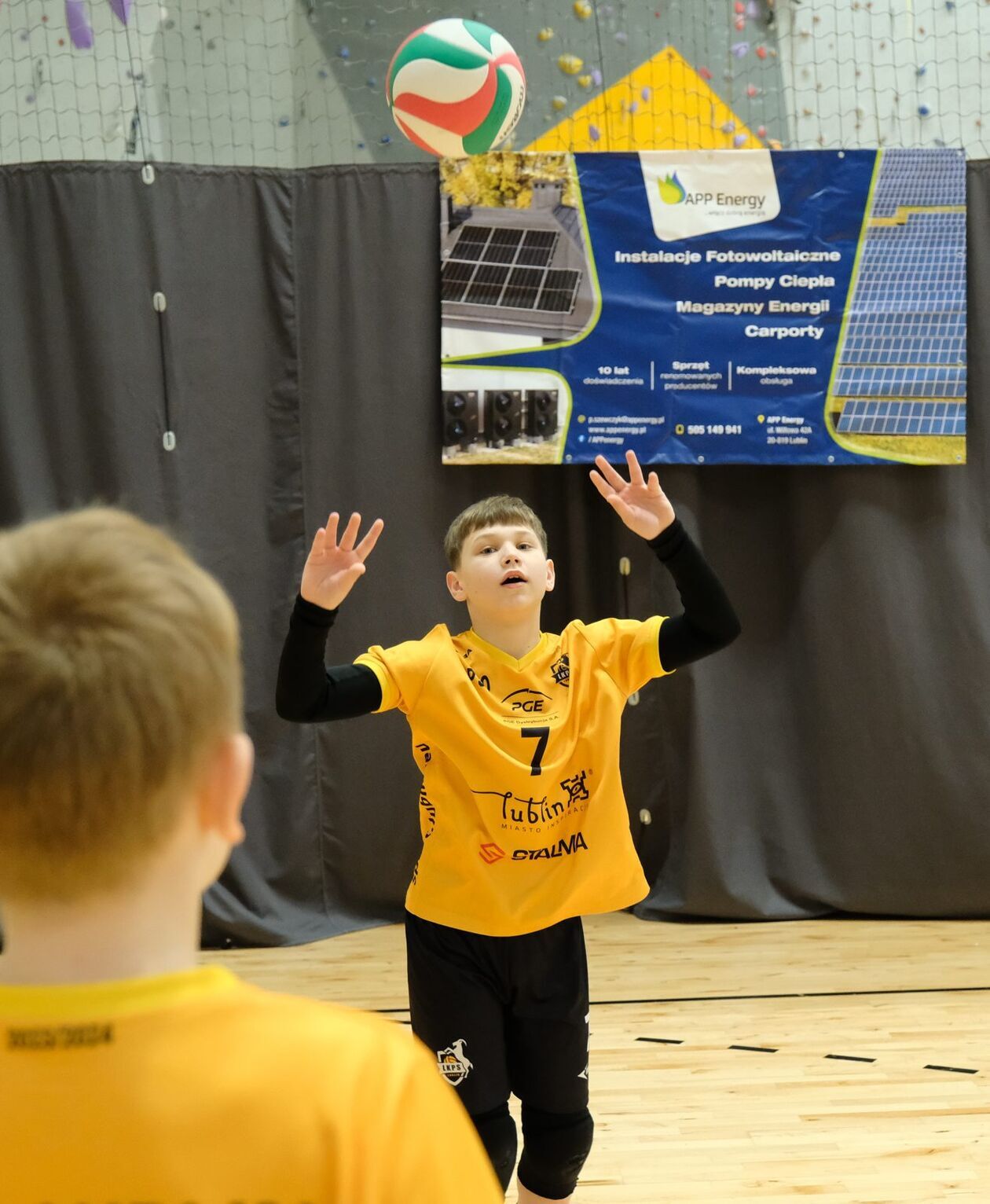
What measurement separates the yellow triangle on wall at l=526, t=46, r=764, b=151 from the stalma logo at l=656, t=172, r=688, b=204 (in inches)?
8.4

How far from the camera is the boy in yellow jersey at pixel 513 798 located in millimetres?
2455

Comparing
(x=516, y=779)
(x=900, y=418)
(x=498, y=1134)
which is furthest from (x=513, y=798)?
(x=900, y=418)

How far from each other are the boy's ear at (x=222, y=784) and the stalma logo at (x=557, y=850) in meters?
1.65

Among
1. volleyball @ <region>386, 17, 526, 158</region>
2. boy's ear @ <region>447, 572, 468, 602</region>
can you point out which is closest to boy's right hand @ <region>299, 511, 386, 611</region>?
boy's ear @ <region>447, 572, 468, 602</region>

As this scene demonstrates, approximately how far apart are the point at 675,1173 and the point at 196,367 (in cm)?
344

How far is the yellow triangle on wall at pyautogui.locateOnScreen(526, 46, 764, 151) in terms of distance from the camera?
17.2 ft

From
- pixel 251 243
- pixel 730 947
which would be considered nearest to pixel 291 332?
pixel 251 243

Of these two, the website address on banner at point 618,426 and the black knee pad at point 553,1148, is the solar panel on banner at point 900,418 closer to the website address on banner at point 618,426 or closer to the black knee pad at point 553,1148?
the website address on banner at point 618,426

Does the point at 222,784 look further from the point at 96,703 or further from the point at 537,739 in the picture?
the point at 537,739

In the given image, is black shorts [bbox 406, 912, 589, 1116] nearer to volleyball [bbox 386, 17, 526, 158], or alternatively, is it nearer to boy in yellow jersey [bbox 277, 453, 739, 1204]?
boy in yellow jersey [bbox 277, 453, 739, 1204]

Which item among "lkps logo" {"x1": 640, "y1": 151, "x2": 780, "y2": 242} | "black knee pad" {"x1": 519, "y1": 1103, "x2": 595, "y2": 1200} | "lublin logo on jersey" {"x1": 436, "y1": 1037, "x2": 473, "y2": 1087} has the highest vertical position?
"lkps logo" {"x1": 640, "y1": 151, "x2": 780, "y2": 242}

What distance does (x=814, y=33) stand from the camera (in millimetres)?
5238

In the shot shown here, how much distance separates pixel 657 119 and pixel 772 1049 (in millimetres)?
3533

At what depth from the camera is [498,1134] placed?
96.9 inches
